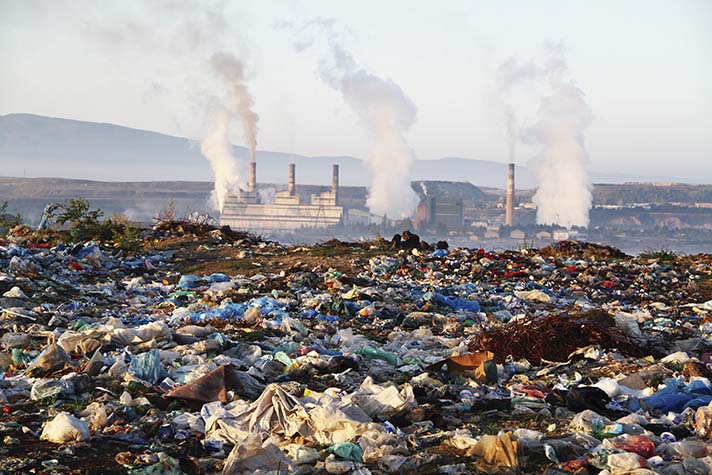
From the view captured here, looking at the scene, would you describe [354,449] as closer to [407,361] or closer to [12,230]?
[407,361]

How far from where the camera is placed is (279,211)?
285ft

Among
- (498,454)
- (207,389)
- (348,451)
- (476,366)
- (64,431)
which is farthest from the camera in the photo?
(476,366)

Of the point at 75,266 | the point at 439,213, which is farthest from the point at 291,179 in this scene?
the point at 75,266

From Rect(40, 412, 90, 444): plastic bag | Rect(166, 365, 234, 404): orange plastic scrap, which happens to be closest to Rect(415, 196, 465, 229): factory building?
Rect(166, 365, 234, 404): orange plastic scrap

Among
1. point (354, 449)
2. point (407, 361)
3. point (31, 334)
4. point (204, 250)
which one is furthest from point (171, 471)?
point (204, 250)

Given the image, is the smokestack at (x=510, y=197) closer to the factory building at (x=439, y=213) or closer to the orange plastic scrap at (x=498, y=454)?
the factory building at (x=439, y=213)

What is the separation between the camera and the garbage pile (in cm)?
351

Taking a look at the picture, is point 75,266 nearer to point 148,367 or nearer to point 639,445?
point 148,367

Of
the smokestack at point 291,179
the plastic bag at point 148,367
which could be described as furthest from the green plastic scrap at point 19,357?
the smokestack at point 291,179

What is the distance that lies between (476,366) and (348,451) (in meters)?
1.83

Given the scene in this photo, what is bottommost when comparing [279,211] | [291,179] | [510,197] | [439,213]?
[439,213]

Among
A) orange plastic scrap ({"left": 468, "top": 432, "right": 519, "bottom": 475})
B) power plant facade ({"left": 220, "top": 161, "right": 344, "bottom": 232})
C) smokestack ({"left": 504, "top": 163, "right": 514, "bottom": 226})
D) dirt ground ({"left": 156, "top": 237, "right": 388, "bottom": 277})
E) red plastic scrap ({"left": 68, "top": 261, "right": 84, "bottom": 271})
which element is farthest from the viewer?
smokestack ({"left": 504, "top": 163, "right": 514, "bottom": 226})

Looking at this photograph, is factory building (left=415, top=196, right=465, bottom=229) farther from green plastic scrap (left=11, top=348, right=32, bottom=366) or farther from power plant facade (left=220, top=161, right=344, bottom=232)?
green plastic scrap (left=11, top=348, right=32, bottom=366)

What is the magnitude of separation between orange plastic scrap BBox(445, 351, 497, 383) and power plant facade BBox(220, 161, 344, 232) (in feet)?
255
